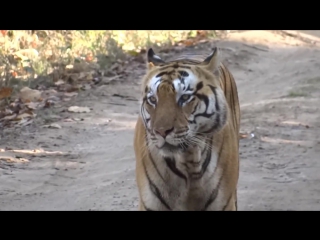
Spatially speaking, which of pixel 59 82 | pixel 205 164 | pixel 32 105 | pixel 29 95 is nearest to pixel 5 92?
pixel 32 105

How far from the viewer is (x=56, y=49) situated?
35.7 ft

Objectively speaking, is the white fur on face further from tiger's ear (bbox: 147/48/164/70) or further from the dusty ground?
the dusty ground

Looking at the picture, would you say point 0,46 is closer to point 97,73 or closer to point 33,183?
point 97,73

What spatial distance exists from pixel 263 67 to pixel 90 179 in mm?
5678

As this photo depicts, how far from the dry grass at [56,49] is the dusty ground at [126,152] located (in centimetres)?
79

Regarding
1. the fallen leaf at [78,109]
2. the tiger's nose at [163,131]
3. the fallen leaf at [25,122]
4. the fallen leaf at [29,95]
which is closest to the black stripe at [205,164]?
the tiger's nose at [163,131]

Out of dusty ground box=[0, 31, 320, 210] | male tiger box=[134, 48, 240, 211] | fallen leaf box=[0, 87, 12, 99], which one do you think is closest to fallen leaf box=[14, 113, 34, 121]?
dusty ground box=[0, 31, 320, 210]

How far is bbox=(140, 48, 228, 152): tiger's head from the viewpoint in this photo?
3951 millimetres

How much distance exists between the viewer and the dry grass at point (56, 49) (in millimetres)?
9859

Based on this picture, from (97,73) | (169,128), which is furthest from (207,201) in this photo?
(97,73)

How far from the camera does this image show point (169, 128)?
154 inches

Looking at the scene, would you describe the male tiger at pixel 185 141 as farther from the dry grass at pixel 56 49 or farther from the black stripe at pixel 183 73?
the dry grass at pixel 56 49

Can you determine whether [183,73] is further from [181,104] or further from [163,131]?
[163,131]

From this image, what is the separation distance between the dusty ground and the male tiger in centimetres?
141
